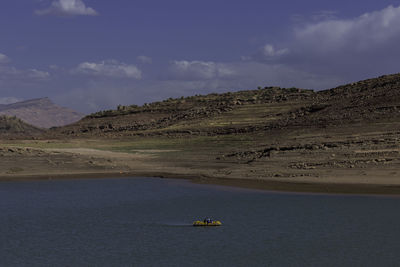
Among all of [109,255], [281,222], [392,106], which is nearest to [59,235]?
[109,255]

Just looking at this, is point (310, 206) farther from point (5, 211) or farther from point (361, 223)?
point (5, 211)

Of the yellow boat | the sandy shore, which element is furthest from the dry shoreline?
the yellow boat

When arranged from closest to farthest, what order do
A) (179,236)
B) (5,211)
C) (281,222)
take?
(179,236) → (281,222) → (5,211)

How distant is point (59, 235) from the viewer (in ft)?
97.2

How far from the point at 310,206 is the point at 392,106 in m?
25.7

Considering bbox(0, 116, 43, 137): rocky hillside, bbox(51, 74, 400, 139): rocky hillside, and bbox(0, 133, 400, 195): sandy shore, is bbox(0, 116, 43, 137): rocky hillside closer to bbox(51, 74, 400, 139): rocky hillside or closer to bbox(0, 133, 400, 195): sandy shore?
bbox(51, 74, 400, 139): rocky hillside

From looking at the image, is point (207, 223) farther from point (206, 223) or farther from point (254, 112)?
point (254, 112)

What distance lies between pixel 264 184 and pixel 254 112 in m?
34.3

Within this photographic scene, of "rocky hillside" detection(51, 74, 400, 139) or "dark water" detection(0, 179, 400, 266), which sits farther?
"rocky hillside" detection(51, 74, 400, 139)

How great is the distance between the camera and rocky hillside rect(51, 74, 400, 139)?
59.2 m

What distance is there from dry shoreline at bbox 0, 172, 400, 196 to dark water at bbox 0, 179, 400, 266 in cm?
147

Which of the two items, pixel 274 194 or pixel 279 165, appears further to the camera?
pixel 279 165

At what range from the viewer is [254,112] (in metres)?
75.1

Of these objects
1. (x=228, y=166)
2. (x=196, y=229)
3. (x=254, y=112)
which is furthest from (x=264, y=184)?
(x=254, y=112)
